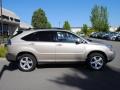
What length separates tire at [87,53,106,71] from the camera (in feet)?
39.1

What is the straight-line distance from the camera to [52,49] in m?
11.7

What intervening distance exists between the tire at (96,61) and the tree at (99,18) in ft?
262

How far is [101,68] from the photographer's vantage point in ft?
39.7

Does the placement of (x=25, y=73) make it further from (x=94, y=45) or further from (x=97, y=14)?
(x=97, y=14)

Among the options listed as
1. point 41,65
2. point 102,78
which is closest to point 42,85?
point 102,78

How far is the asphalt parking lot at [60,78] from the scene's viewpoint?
882cm

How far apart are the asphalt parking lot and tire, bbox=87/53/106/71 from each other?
0.85 ft

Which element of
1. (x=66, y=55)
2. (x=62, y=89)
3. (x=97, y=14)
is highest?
(x=97, y=14)

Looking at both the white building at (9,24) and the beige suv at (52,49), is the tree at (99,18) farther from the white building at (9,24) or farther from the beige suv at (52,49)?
the beige suv at (52,49)

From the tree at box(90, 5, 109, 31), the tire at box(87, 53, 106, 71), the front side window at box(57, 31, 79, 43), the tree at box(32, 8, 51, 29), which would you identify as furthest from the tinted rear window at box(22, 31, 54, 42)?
the tree at box(90, 5, 109, 31)

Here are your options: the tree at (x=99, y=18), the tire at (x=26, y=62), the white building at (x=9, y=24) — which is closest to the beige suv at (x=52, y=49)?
the tire at (x=26, y=62)

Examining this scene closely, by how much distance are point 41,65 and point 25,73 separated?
6.77ft

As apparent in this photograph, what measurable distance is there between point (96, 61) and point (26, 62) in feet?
9.14

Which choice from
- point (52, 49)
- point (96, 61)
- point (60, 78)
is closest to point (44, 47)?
point (52, 49)
